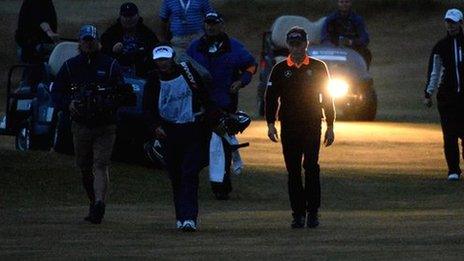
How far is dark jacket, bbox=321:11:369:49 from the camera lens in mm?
31659

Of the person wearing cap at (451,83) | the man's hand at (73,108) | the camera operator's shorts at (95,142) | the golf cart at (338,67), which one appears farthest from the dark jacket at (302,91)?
the golf cart at (338,67)

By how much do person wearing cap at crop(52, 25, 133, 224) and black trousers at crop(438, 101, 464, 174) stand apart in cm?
624

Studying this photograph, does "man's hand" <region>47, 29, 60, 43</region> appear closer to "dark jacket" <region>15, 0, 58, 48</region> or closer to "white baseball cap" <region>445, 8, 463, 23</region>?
"dark jacket" <region>15, 0, 58, 48</region>

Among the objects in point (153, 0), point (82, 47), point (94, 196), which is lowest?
point (153, 0)

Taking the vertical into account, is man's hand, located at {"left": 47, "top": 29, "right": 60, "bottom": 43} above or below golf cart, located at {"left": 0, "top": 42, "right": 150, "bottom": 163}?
above

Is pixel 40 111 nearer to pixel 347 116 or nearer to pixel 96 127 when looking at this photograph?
pixel 96 127

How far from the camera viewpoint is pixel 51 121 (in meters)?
25.7

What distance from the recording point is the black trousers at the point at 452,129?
78.0 feet

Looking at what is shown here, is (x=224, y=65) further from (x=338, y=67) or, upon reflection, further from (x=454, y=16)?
(x=338, y=67)

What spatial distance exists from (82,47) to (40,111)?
7636mm

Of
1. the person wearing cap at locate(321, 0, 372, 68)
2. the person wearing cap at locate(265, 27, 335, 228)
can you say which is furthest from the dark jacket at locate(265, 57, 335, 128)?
the person wearing cap at locate(321, 0, 372, 68)

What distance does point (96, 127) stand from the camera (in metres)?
18.5

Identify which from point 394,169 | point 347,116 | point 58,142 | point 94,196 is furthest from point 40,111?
point 347,116

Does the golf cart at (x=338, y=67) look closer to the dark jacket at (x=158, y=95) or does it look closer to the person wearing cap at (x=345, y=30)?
the person wearing cap at (x=345, y=30)
